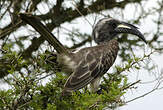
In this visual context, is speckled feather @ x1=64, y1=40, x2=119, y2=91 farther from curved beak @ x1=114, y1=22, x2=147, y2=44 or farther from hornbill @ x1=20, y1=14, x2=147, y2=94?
curved beak @ x1=114, y1=22, x2=147, y2=44

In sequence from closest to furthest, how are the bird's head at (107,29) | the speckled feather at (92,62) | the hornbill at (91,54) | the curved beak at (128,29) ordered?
the hornbill at (91,54) < the speckled feather at (92,62) < the curved beak at (128,29) < the bird's head at (107,29)

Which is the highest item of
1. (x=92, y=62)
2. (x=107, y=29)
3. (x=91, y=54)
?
(x=107, y=29)

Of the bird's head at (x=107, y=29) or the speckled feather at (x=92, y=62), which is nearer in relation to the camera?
the speckled feather at (x=92, y=62)

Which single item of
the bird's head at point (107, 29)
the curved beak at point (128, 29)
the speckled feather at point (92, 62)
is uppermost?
the bird's head at point (107, 29)

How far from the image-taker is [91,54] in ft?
10.5

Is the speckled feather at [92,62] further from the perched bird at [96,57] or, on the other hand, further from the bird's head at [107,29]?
the bird's head at [107,29]

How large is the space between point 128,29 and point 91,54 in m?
0.63

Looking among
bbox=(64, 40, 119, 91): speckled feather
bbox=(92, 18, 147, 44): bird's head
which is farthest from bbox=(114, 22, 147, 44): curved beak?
bbox=(64, 40, 119, 91): speckled feather

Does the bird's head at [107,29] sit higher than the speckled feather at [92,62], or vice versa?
the bird's head at [107,29]

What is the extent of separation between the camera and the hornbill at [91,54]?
103 inches

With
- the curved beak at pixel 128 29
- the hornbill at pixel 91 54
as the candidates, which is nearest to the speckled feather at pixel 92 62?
the hornbill at pixel 91 54

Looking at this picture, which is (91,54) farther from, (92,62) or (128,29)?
(128,29)

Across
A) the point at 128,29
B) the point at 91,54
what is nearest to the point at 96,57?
the point at 91,54

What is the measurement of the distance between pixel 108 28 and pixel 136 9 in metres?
0.76
